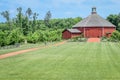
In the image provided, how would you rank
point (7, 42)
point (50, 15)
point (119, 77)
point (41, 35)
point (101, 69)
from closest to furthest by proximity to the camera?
point (119, 77) < point (101, 69) < point (7, 42) < point (41, 35) < point (50, 15)

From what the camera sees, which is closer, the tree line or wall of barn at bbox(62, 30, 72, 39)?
the tree line

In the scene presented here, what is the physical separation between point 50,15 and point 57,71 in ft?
423

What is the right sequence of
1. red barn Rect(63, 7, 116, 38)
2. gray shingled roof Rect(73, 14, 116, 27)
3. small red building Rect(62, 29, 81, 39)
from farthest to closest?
gray shingled roof Rect(73, 14, 116, 27) < red barn Rect(63, 7, 116, 38) < small red building Rect(62, 29, 81, 39)

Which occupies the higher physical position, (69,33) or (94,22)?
(94,22)

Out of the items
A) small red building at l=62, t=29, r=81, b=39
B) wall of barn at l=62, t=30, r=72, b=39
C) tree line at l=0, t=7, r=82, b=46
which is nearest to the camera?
tree line at l=0, t=7, r=82, b=46

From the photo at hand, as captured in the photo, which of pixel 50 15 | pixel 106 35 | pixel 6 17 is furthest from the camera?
pixel 50 15

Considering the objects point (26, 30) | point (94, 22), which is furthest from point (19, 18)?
point (94, 22)

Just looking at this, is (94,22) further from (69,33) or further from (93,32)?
(69,33)

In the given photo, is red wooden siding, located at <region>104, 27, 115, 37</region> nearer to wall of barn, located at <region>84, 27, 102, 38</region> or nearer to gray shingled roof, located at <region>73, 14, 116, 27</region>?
gray shingled roof, located at <region>73, 14, 116, 27</region>

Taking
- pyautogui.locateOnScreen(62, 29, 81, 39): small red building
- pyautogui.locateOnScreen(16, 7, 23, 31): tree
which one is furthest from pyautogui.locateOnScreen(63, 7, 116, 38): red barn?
pyautogui.locateOnScreen(16, 7, 23, 31): tree

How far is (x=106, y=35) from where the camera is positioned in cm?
9550

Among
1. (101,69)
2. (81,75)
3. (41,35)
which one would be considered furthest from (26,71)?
(41,35)

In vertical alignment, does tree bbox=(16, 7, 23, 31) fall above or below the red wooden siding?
above

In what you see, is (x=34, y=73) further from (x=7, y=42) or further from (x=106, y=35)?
(x=106, y=35)
